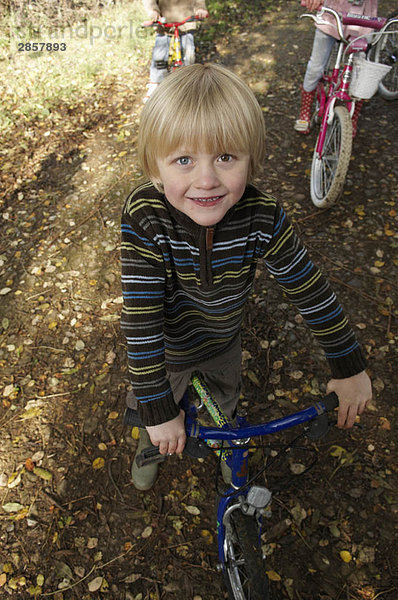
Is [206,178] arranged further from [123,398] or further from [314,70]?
[314,70]

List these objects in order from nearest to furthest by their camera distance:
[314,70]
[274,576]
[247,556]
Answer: [247,556], [274,576], [314,70]

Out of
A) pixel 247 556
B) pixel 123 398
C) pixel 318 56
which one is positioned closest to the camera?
pixel 247 556

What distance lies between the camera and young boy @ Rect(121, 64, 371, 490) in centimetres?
125

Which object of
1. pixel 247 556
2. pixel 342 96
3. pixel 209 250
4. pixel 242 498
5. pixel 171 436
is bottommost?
pixel 247 556

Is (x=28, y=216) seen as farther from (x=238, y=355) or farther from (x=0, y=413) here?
(x=238, y=355)

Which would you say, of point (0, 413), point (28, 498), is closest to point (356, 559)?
point (28, 498)

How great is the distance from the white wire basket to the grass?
155 inches

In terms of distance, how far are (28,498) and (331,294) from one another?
2.22 meters

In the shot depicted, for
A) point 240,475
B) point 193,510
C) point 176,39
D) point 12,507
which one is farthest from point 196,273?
point 176,39

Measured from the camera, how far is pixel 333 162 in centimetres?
410

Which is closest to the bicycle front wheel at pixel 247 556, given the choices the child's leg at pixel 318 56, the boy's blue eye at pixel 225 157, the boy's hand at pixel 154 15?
the boy's blue eye at pixel 225 157

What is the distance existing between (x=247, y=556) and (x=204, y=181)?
151cm

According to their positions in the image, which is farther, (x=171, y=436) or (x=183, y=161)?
(x=171, y=436)

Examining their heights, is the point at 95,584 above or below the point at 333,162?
below
